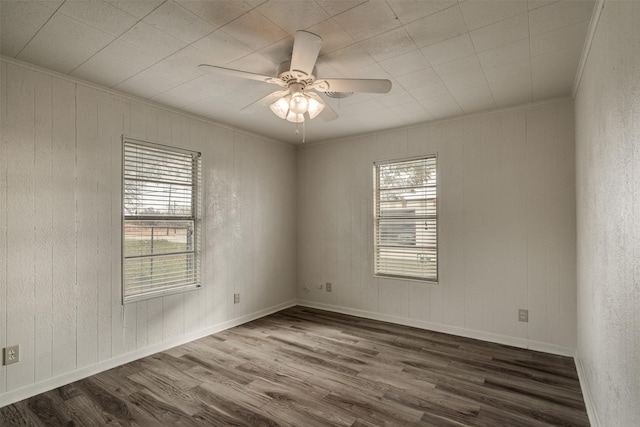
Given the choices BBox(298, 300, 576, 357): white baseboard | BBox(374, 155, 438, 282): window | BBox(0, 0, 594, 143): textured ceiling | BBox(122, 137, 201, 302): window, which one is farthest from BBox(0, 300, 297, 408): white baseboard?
BBox(0, 0, 594, 143): textured ceiling

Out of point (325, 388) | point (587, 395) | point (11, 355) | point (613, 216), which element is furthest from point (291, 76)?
point (587, 395)

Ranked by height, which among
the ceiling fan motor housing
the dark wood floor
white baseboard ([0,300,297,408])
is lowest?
the dark wood floor

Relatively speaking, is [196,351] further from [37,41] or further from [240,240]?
[37,41]

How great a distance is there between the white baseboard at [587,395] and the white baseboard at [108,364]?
11.3 feet

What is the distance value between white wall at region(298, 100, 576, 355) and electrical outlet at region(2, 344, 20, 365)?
3.39 meters

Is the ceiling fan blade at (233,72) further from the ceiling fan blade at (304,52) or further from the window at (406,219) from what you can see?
the window at (406,219)

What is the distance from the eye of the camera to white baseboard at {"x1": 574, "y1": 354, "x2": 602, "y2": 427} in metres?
2.10

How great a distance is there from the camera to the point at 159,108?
3408 millimetres

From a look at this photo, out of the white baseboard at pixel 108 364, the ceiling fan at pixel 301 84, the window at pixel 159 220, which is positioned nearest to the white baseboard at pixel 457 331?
the white baseboard at pixel 108 364

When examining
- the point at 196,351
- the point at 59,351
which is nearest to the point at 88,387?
the point at 59,351

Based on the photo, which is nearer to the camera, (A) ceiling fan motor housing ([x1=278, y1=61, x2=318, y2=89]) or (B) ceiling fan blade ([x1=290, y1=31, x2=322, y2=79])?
(B) ceiling fan blade ([x1=290, y1=31, x2=322, y2=79])

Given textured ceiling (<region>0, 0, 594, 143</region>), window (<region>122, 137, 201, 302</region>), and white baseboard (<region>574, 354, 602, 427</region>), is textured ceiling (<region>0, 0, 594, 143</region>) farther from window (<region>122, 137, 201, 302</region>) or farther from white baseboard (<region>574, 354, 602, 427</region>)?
white baseboard (<region>574, 354, 602, 427</region>)

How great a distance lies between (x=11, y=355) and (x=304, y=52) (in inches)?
117

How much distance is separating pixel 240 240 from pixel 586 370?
363cm
